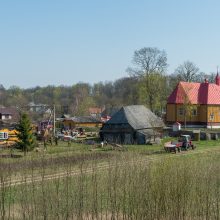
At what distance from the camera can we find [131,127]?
43.9 m

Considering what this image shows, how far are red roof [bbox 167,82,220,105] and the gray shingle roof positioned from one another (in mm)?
6723

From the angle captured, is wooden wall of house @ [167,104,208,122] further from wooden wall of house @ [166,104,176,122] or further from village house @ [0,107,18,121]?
village house @ [0,107,18,121]

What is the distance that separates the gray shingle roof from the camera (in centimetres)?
4469

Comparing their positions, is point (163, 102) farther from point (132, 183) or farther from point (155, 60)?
point (132, 183)

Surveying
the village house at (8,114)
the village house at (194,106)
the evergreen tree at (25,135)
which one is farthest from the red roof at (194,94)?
the village house at (8,114)

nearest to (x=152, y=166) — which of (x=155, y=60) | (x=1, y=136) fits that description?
(x=1, y=136)

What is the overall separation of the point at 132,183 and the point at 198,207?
4.97ft

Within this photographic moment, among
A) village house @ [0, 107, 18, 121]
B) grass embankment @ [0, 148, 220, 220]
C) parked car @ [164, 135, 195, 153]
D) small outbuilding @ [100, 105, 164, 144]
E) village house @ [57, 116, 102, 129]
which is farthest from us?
village house @ [0, 107, 18, 121]

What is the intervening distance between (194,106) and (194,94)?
7.07 ft

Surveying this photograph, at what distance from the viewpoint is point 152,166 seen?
11.0 metres

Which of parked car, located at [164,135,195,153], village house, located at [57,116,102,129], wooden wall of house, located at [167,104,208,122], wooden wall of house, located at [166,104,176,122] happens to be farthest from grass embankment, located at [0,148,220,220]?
village house, located at [57,116,102,129]

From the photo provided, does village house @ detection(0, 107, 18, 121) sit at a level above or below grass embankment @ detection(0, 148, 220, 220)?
above

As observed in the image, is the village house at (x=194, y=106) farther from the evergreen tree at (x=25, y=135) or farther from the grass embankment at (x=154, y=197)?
the grass embankment at (x=154, y=197)

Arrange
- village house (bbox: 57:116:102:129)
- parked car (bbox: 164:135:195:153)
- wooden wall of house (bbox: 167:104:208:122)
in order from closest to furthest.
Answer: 1. parked car (bbox: 164:135:195:153)
2. wooden wall of house (bbox: 167:104:208:122)
3. village house (bbox: 57:116:102:129)
